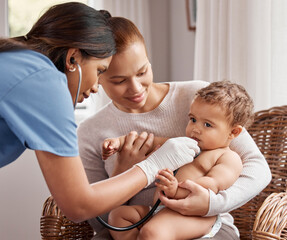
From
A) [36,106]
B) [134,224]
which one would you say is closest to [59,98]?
[36,106]

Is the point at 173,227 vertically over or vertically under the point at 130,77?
under

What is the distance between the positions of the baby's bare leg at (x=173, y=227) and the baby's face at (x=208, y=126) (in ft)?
0.92

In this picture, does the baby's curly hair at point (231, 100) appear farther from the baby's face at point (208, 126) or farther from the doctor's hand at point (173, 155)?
the doctor's hand at point (173, 155)

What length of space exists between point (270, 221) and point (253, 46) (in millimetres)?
1073

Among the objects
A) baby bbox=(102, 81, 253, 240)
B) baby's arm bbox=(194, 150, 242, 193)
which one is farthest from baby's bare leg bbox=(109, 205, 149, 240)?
baby's arm bbox=(194, 150, 242, 193)

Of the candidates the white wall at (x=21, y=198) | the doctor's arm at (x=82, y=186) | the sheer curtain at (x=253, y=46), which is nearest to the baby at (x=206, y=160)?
the doctor's arm at (x=82, y=186)

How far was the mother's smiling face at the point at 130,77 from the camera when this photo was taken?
4.97 feet

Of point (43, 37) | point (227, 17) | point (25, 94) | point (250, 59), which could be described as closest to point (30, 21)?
point (227, 17)

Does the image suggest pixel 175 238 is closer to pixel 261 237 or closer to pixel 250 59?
pixel 261 237

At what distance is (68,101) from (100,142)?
661mm

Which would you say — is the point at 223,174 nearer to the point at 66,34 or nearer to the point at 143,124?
the point at 143,124

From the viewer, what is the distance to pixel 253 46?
2.19 m

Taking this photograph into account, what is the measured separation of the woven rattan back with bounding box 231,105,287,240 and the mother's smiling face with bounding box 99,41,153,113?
Result: 0.63 meters

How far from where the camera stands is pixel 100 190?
47.4 inches
